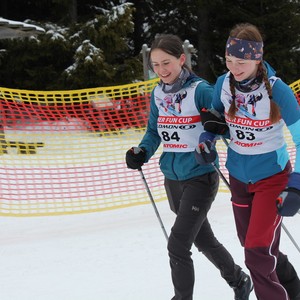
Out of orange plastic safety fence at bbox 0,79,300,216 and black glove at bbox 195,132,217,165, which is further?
orange plastic safety fence at bbox 0,79,300,216

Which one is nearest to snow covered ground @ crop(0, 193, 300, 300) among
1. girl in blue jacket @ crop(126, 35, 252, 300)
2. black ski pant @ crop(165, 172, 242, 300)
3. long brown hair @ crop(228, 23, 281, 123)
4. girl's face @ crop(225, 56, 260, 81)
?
black ski pant @ crop(165, 172, 242, 300)

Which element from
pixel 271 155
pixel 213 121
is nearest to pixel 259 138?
pixel 271 155

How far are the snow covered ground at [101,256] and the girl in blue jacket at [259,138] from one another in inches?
38.6

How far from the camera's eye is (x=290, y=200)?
7.89ft

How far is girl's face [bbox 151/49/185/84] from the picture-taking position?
118 inches

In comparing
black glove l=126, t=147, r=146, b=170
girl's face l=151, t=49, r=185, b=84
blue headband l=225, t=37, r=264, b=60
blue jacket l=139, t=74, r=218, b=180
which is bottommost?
black glove l=126, t=147, r=146, b=170

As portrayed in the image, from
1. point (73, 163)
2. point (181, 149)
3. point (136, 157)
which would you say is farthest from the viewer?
point (73, 163)

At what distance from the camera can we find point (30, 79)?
594 inches

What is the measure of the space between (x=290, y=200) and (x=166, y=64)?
1.10 m

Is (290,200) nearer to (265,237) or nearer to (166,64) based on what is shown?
(265,237)

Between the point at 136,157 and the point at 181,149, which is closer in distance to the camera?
the point at 181,149

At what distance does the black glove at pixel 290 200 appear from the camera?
2.40 metres

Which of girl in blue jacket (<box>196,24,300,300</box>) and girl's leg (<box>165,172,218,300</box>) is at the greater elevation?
girl in blue jacket (<box>196,24,300,300</box>)

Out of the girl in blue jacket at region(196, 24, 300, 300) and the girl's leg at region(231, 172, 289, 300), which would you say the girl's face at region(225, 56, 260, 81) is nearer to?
the girl in blue jacket at region(196, 24, 300, 300)
